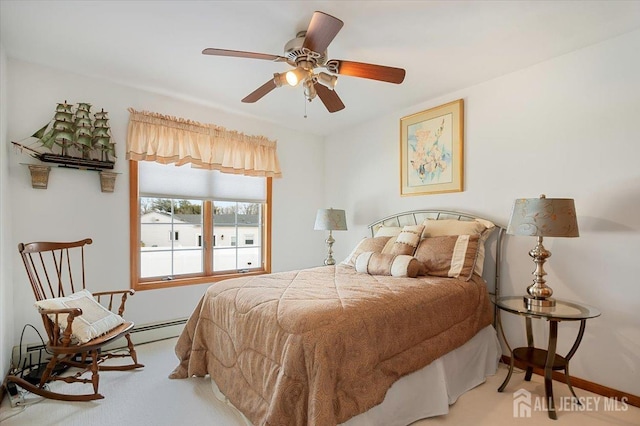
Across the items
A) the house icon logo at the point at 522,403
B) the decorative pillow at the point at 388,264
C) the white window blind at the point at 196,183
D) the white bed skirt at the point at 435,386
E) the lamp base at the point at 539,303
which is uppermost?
the white window blind at the point at 196,183

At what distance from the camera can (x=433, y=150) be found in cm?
335

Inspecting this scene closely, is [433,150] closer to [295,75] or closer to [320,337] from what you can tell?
[295,75]

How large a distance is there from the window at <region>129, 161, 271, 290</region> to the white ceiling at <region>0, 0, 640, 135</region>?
1.04 metres

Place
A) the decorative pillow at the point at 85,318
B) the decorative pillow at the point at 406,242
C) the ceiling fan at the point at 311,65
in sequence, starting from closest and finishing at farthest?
the ceiling fan at the point at 311,65 < the decorative pillow at the point at 85,318 < the decorative pillow at the point at 406,242

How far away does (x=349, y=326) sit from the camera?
162 centimetres

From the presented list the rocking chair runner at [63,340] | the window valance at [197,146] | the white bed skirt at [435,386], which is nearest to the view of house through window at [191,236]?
the window valance at [197,146]

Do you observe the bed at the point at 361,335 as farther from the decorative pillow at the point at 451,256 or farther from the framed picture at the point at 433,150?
the framed picture at the point at 433,150

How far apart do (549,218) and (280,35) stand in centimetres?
229

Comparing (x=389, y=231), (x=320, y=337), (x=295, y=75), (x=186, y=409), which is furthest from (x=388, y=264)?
(x=186, y=409)

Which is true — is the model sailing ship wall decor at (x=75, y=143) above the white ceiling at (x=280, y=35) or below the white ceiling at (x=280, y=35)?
below

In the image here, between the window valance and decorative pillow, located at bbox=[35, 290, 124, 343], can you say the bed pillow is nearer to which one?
the window valance

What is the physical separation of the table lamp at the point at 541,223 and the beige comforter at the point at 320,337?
419 millimetres

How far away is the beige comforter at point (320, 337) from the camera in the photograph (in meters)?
1.51

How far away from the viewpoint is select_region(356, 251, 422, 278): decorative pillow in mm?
2609
